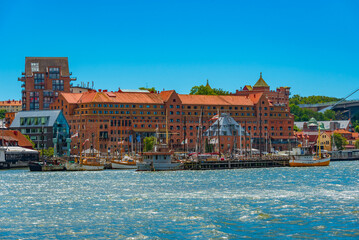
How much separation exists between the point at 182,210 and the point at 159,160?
59.0 metres

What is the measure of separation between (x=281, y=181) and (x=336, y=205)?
1217 inches

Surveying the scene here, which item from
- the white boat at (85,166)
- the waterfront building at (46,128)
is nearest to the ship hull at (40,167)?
the white boat at (85,166)

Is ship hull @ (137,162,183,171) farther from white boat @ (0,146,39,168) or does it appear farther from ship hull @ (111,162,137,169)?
white boat @ (0,146,39,168)

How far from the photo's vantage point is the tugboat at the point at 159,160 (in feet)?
387

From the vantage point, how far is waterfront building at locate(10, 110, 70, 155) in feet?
568

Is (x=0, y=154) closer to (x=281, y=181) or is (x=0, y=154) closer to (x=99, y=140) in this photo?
(x=99, y=140)

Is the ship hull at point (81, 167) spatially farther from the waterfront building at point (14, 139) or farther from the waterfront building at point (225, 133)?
the waterfront building at point (225, 133)

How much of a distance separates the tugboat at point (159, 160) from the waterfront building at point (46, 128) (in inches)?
2230

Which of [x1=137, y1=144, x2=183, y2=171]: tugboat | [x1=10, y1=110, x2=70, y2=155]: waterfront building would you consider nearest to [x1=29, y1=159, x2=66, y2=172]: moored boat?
[x1=137, y1=144, x2=183, y2=171]: tugboat

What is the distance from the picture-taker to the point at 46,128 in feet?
570

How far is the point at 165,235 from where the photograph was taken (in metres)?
47.6

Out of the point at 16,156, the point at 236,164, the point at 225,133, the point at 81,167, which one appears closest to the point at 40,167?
the point at 81,167

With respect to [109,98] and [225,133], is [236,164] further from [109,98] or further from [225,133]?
[109,98]

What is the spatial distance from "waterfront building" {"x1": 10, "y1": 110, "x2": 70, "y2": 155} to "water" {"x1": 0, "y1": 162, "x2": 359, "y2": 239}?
84.2 m
